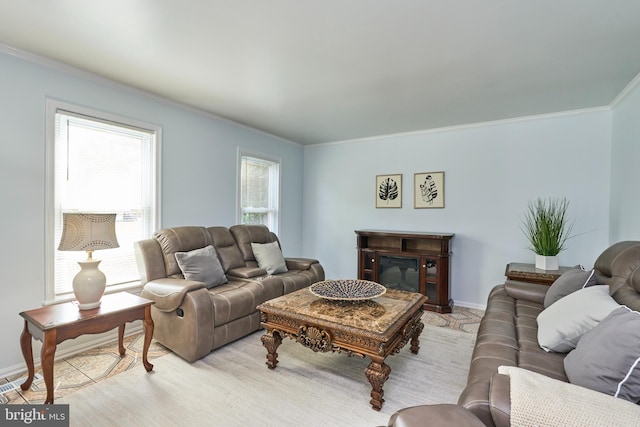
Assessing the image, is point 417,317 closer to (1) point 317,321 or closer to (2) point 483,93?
(1) point 317,321

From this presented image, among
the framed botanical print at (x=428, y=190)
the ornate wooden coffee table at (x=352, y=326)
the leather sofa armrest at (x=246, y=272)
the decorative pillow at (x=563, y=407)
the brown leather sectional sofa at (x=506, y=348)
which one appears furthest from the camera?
the framed botanical print at (x=428, y=190)

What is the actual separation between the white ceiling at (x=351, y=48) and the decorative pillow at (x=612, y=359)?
174cm

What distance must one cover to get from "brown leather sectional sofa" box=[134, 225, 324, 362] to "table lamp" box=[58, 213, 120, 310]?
1.73ft

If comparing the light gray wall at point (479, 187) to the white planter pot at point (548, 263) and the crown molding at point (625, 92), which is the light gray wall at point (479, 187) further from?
the white planter pot at point (548, 263)

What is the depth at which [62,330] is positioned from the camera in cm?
192

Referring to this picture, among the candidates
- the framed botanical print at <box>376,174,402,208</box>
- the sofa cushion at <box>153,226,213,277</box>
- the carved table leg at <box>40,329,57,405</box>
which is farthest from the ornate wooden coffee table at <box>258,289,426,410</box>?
the framed botanical print at <box>376,174,402,208</box>

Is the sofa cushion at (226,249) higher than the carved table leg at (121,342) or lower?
higher

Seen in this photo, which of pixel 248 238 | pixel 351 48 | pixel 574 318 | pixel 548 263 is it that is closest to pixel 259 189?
pixel 248 238

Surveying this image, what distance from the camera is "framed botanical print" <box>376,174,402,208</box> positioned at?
4.71 m

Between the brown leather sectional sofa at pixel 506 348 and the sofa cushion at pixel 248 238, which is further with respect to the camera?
the sofa cushion at pixel 248 238

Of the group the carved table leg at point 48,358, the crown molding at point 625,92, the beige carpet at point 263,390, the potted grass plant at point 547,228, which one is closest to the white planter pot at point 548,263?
the potted grass plant at point 547,228

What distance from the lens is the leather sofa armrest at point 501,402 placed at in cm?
106

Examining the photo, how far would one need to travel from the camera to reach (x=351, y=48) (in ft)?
7.54

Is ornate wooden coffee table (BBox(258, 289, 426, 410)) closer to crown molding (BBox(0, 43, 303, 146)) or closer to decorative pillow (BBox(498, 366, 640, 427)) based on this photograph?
decorative pillow (BBox(498, 366, 640, 427))
